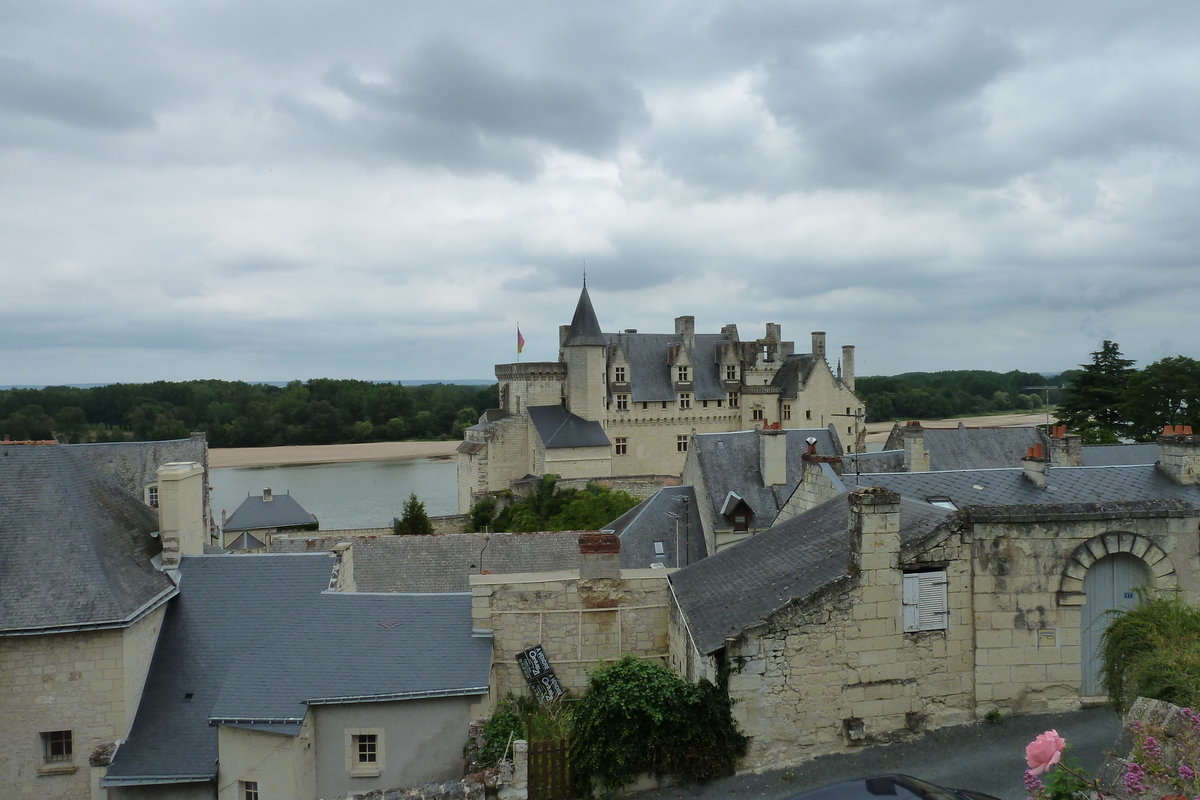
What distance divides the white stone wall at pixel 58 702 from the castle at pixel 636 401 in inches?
1142

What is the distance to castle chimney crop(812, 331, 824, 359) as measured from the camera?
145ft

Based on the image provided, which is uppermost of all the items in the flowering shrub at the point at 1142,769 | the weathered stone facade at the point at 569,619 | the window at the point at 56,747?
the flowering shrub at the point at 1142,769

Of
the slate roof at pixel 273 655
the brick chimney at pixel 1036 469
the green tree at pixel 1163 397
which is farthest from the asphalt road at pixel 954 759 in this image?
the green tree at pixel 1163 397

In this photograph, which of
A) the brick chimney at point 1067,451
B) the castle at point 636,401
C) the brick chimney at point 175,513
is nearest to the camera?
the brick chimney at point 175,513

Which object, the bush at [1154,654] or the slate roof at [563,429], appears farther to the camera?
the slate roof at [563,429]

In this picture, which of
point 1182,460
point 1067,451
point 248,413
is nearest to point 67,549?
point 1182,460

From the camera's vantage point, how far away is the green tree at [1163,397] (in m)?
40.7

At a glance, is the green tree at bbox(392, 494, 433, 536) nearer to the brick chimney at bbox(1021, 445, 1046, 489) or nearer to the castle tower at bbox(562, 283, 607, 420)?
the castle tower at bbox(562, 283, 607, 420)

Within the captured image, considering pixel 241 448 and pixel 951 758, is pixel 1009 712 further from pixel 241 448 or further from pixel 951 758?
pixel 241 448

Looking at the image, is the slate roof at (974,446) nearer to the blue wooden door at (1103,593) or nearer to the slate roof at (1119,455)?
A: the slate roof at (1119,455)

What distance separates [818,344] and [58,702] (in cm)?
3973

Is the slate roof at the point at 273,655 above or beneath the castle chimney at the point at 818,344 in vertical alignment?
beneath

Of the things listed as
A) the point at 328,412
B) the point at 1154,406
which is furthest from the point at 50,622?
the point at 328,412

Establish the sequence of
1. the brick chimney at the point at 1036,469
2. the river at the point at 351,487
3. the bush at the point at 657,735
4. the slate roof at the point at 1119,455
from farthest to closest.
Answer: the river at the point at 351,487, the slate roof at the point at 1119,455, the brick chimney at the point at 1036,469, the bush at the point at 657,735
